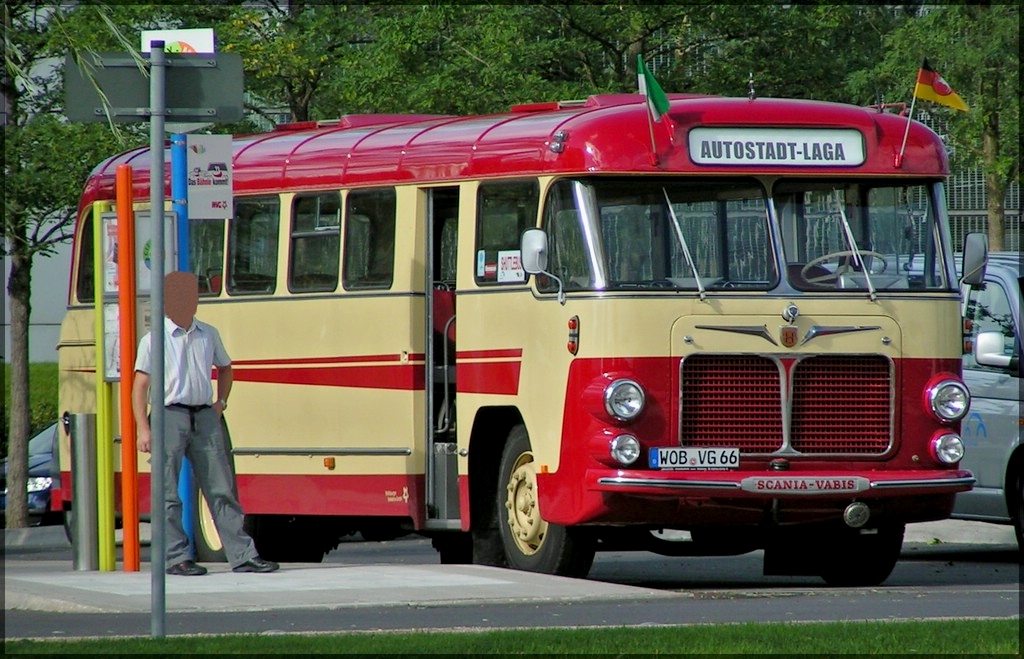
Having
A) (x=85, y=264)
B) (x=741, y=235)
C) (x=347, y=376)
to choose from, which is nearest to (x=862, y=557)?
(x=741, y=235)

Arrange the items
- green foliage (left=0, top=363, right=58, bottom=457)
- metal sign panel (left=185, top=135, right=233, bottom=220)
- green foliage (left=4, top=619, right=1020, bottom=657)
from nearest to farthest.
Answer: green foliage (left=4, top=619, right=1020, bottom=657)
metal sign panel (left=185, top=135, right=233, bottom=220)
green foliage (left=0, top=363, right=58, bottom=457)

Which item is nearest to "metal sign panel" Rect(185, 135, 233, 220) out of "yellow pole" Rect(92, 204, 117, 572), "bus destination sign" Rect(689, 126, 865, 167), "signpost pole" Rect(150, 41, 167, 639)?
"yellow pole" Rect(92, 204, 117, 572)

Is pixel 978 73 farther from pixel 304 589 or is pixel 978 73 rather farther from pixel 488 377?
pixel 304 589

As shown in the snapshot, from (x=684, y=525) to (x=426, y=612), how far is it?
2271 mm

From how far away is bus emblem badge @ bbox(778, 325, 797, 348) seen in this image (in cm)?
1289

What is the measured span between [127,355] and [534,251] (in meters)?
2.61

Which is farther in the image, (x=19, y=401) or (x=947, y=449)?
(x=19, y=401)

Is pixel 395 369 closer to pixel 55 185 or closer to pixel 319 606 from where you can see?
pixel 319 606

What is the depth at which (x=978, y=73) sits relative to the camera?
20125 millimetres

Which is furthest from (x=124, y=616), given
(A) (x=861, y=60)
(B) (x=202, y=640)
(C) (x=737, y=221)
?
(A) (x=861, y=60)

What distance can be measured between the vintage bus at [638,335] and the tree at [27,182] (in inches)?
306

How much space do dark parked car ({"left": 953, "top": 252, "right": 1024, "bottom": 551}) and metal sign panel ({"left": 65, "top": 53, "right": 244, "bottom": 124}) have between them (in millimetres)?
7950

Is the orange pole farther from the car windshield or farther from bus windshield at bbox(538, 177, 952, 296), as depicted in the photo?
the car windshield

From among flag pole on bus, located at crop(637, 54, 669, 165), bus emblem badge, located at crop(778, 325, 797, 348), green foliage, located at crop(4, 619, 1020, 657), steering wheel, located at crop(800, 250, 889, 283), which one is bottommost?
green foliage, located at crop(4, 619, 1020, 657)
